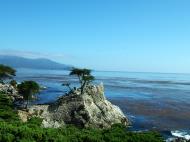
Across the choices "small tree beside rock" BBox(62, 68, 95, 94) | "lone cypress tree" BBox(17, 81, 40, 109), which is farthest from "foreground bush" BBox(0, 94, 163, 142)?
"small tree beside rock" BBox(62, 68, 95, 94)

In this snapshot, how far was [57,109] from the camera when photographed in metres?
72.3

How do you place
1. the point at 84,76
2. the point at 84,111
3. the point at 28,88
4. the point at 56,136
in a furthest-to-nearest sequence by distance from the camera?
the point at 84,76 < the point at 28,88 < the point at 84,111 < the point at 56,136

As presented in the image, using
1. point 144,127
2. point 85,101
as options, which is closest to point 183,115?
point 144,127

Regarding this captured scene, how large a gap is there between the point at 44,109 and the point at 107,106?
39.0ft

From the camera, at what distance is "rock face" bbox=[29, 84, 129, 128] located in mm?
68375

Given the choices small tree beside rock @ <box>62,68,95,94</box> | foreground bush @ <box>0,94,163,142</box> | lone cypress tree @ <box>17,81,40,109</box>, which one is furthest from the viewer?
small tree beside rock @ <box>62,68,95,94</box>

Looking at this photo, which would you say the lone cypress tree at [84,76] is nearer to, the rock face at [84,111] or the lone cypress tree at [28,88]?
the rock face at [84,111]

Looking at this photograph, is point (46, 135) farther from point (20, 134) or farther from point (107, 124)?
point (107, 124)

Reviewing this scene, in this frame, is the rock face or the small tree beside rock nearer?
the rock face

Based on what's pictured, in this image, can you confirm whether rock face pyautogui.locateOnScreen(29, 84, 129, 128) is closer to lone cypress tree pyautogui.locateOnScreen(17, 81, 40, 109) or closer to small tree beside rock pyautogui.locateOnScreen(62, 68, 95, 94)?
lone cypress tree pyautogui.locateOnScreen(17, 81, 40, 109)

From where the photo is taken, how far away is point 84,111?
227 feet

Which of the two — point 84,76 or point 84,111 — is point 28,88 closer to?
point 84,111

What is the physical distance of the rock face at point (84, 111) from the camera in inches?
2692

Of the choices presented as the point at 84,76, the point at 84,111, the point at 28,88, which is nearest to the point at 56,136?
the point at 84,111
